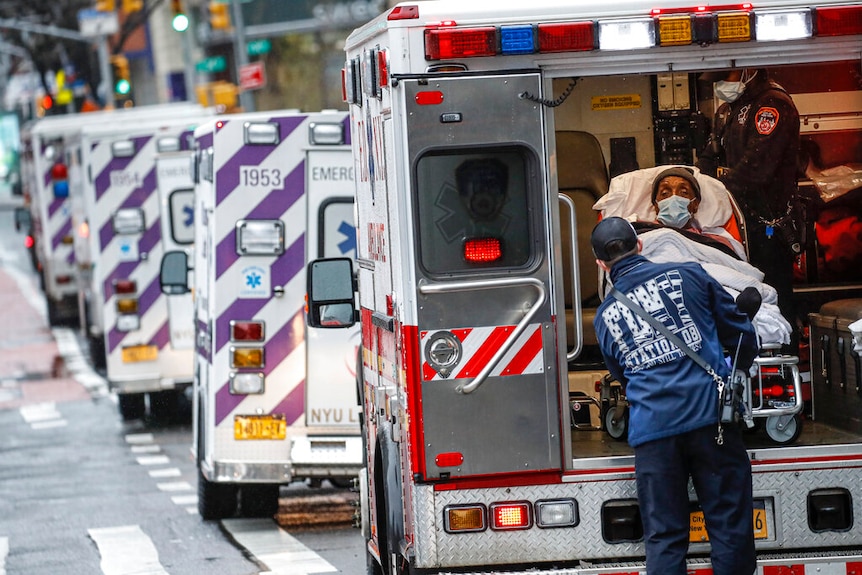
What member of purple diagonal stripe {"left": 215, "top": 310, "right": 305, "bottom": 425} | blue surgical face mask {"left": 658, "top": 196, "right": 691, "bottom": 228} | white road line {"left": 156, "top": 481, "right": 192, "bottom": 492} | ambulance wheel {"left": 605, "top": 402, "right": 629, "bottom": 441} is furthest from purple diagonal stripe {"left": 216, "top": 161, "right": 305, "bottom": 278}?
ambulance wheel {"left": 605, "top": 402, "right": 629, "bottom": 441}

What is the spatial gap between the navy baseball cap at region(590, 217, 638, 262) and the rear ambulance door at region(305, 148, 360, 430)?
461 centimetres

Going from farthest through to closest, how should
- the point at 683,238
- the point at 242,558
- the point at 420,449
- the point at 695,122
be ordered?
the point at 242,558 → the point at 695,122 → the point at 683,238 → the point at 420,449

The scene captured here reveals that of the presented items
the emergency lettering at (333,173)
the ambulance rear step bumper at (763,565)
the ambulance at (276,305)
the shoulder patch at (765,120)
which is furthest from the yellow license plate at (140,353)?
the ambulance rear step bumper at (763,565)

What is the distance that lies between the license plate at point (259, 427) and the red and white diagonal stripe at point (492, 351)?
467 cm

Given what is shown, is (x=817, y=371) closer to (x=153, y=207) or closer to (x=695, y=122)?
(x=695, y=122)

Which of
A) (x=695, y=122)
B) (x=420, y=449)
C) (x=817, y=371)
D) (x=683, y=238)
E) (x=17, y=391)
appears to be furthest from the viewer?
(x=17, y=391)

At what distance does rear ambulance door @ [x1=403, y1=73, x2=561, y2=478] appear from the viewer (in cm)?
634

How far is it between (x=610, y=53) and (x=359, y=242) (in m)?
2.02

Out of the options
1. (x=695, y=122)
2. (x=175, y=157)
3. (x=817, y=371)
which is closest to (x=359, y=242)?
(x=695, y=122)

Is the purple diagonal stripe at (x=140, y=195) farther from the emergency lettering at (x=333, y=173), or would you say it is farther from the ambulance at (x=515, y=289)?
the ambulance at (x=515, y=289)

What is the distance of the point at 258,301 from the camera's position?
10977 mm

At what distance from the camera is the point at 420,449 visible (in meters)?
6.38

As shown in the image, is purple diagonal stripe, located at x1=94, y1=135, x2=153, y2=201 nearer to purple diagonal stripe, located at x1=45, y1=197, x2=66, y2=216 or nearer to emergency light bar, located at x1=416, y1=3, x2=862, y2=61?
purple diagonal stripe, located at x1=45, y1=197, x2=66, y2=216

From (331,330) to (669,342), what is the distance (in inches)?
193
